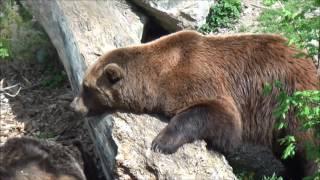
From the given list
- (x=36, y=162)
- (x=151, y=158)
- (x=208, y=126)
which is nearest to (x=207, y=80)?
(x=208, y=126)

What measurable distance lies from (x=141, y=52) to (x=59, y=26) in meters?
1.55

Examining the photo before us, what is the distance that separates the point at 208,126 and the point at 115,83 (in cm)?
113

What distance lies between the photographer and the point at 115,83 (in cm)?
671

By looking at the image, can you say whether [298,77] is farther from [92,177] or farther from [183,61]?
[92,177]

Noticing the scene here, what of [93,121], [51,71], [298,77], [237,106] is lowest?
[51,71]

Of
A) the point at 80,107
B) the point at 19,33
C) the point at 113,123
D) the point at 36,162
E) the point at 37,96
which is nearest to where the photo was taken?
the point at 113,123

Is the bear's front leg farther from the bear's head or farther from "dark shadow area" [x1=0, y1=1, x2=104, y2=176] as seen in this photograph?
"dark shadow area" [x1=0, y1=1, x2=104, y2=176]

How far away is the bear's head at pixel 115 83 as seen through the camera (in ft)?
21.9

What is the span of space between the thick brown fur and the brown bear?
1.73 feet

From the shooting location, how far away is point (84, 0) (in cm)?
782

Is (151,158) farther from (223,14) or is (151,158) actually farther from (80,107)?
(223,14)

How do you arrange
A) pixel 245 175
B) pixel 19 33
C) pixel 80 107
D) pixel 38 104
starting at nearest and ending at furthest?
1. pixel 80 107
2. pixel 245 175
3. pixel 38 104
4. pixel 19 33

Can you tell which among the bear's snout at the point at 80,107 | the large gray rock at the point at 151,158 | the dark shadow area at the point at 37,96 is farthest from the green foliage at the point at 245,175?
the bear's snout at the point at 80,107

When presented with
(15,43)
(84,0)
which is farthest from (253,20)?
(15,43)
